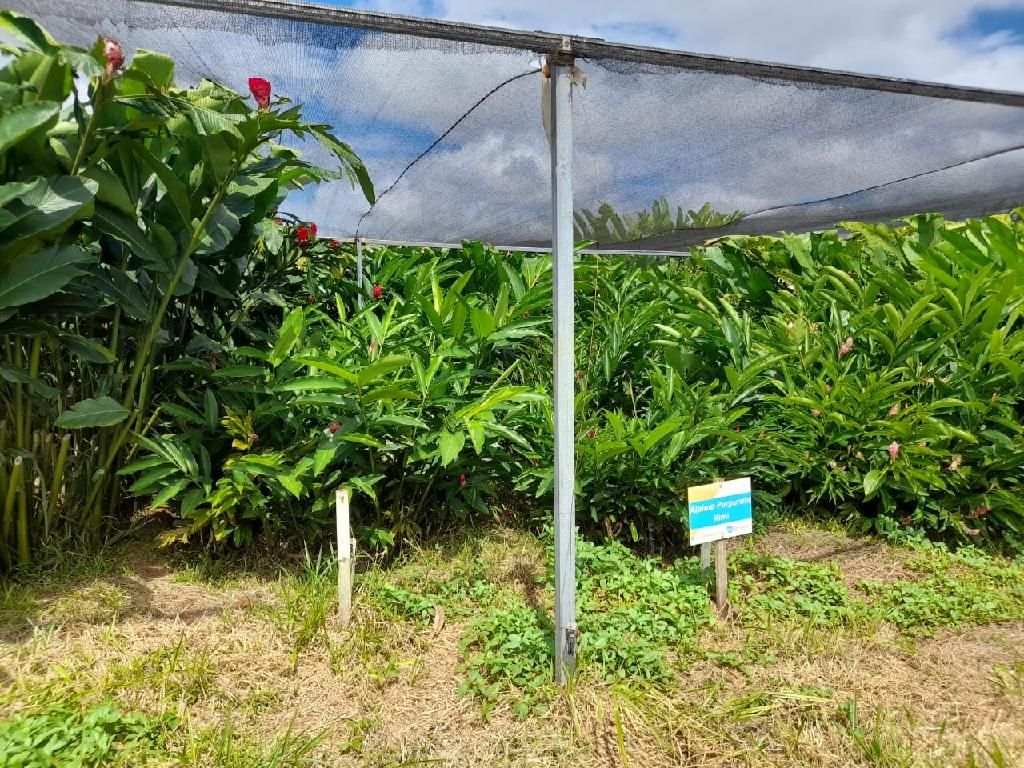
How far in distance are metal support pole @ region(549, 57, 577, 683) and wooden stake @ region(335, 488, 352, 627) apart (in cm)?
67

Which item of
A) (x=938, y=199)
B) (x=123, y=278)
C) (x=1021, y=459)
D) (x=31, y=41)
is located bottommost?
(x=1021, y=459)

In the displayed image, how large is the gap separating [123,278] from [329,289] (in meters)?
1.66

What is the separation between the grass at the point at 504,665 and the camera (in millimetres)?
1591

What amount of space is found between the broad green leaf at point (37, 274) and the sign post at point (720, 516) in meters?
1.97

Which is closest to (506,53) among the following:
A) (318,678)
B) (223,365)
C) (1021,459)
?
(223,365)

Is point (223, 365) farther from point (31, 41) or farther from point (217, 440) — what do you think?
point (31, 41)

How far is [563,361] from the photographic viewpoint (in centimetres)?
175

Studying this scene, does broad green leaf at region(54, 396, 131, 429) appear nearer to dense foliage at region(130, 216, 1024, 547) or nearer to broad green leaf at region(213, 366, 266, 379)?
dense foliage at region(130, 216, 1024, 547)

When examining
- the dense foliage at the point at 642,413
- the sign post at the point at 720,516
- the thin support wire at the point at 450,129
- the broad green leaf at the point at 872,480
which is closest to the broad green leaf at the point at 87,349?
the dense foliage at the point at 642,413

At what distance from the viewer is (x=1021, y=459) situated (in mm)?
2637

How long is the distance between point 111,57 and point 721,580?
235 centimetres

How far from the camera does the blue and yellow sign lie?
2.15m

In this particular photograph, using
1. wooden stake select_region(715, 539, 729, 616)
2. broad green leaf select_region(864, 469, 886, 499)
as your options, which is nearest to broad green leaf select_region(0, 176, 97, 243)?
wooden stake select_region(715, 539, 729, 616)

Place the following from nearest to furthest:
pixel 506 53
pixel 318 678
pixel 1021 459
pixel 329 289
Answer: pixel 506 53 < pixel 318 678 < pixel 1021 459 < pixel 329 289
